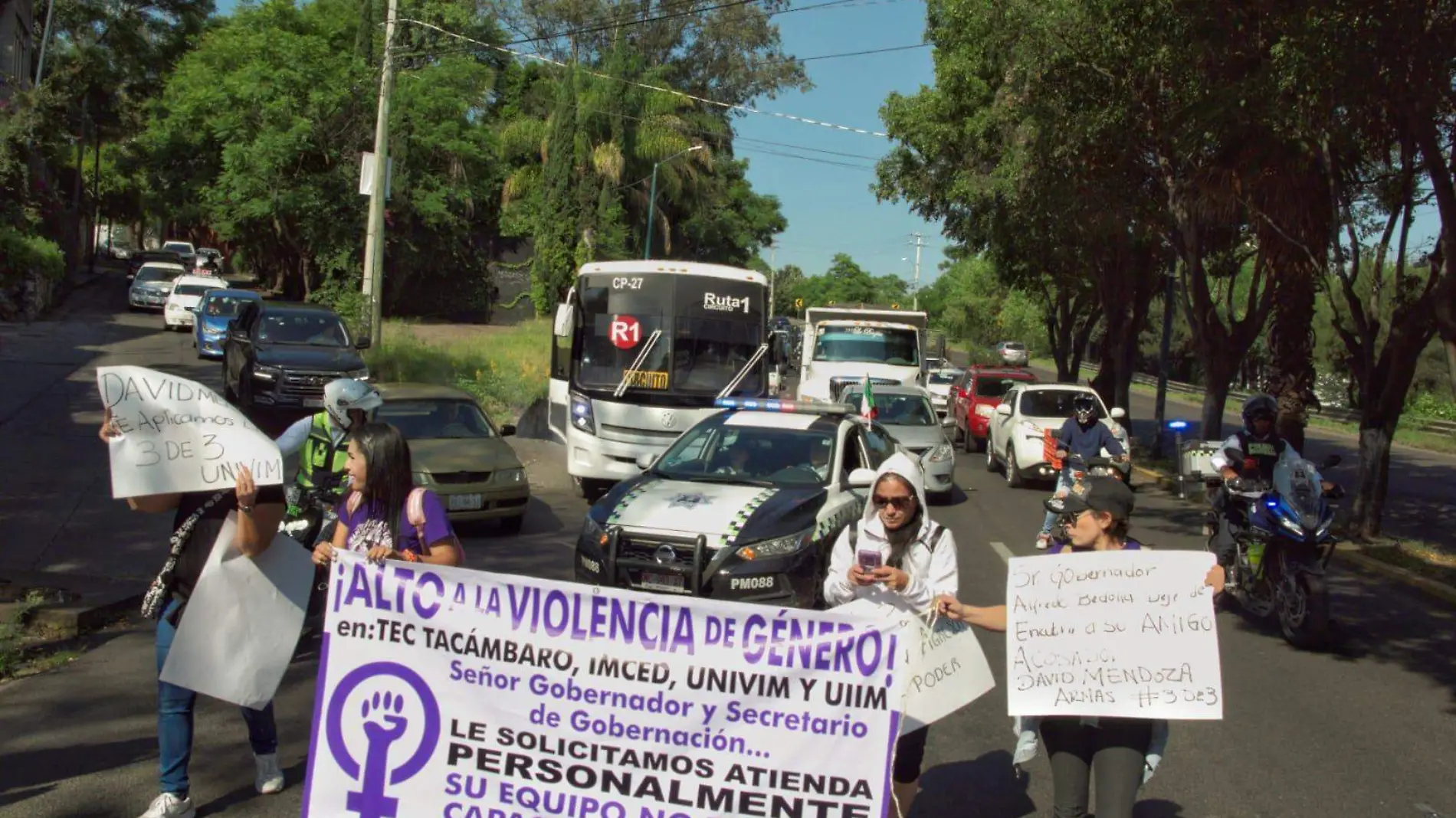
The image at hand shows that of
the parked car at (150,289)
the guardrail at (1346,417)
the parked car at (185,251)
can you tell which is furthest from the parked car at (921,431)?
the parked car at (185,251)

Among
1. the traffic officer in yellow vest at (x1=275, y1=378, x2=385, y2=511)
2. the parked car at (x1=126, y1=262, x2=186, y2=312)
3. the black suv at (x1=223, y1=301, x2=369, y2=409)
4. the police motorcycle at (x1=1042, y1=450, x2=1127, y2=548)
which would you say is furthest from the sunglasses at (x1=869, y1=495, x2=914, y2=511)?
the parked car at (x1=126, y1=262, x2=186, y2=312)

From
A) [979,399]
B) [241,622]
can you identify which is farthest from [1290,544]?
[979,399]

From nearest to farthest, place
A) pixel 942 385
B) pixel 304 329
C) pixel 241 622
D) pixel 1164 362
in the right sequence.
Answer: pixel 241 622, pixel 304 329, pixel 1164 362, pixel 942 385

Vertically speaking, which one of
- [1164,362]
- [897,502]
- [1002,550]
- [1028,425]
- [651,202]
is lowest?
[1002,550]

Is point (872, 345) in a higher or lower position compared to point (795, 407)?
higher

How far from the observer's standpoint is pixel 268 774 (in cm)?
550

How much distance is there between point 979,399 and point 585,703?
22.9 m

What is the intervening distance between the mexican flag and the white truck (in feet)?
14.4

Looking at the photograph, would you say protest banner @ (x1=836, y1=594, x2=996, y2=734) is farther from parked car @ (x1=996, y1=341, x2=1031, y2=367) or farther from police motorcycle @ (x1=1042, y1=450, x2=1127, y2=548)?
parked car @ (x1=996, y1=341, x2=1031, y2=367)

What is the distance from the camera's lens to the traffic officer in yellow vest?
647cm

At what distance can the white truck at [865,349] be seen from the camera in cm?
2542

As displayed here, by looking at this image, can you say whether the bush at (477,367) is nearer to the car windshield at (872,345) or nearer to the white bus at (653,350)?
the white bus at (653,350)

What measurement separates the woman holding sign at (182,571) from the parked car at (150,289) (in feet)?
121

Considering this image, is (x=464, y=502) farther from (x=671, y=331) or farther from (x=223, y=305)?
(x=223, y=305)
